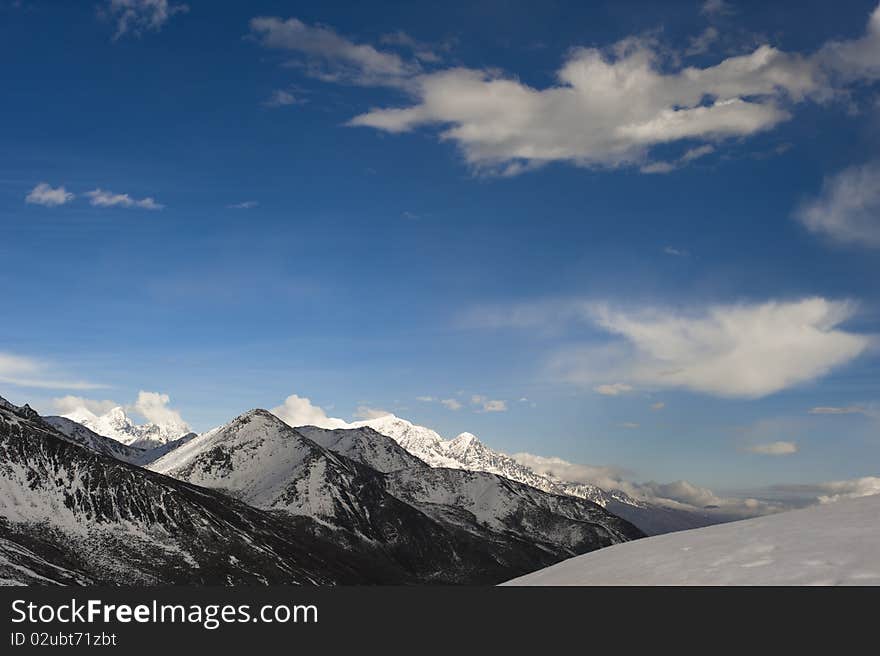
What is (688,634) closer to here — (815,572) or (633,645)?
(633,645)

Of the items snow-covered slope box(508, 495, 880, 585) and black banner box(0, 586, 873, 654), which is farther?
snow-covered slope box(508, 495, 880, 585)

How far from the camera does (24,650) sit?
25422mm

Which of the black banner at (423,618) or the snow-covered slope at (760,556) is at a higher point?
the snow-covered slope at (760,556)

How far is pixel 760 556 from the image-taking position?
66.1 feet

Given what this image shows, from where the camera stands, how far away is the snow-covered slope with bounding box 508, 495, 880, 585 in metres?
18.3

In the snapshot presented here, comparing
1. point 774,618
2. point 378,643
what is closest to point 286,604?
point 378,643

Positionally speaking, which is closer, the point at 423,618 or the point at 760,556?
the point at 760,556

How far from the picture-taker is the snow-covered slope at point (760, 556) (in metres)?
A: 18.3

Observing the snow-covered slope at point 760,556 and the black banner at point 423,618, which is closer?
the black banner at point 423,618

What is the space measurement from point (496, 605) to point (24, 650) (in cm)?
1690

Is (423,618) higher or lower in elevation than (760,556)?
lower

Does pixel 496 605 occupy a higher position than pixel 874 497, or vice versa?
pixel 874 497

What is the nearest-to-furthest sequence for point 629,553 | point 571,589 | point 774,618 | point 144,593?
point 774,618 < point 571,589 < point 629,553 < point 144,593

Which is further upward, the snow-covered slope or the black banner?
the snow-covered slope
